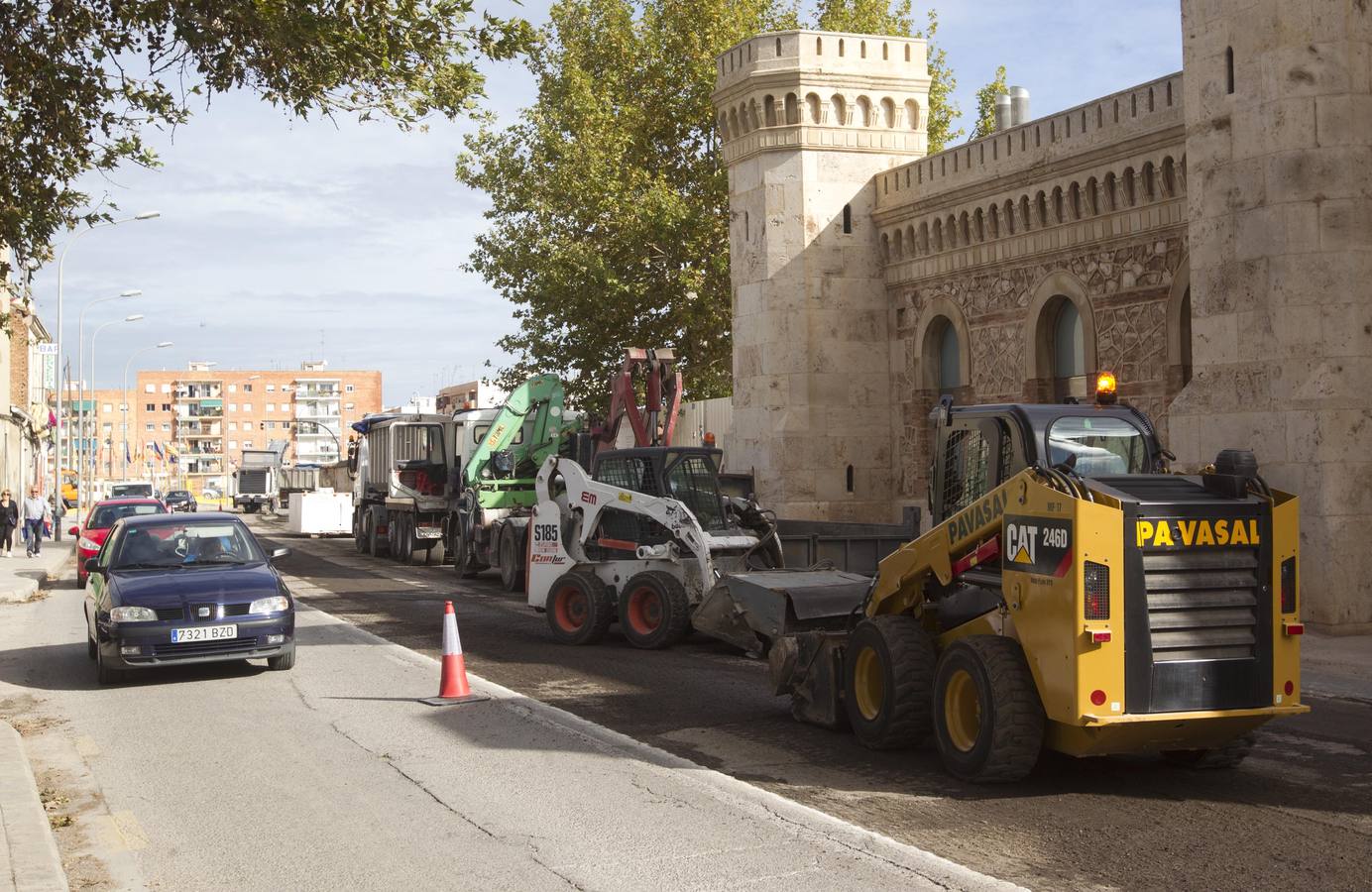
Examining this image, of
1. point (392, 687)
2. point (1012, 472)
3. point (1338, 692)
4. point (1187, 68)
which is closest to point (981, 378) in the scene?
point (1187, 68)

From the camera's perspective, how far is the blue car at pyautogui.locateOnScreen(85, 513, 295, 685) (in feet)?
39.9

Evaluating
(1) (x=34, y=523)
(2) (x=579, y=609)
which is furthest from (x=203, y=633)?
(1) (x=34, y=523)

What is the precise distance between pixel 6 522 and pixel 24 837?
31123mm

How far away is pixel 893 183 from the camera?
26.8 meters

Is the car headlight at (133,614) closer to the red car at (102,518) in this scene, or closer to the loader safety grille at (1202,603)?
the loader safety grille at (1202,603)

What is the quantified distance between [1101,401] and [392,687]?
6.43 metres

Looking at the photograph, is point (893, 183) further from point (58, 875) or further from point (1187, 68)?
point (58, 875)

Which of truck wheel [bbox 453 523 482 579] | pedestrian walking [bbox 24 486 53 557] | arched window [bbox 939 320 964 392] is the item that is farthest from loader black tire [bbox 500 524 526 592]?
pedestrian walking [bbox 24 486 53 557]

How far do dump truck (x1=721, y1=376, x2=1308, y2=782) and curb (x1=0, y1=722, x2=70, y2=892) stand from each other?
15.6 ft

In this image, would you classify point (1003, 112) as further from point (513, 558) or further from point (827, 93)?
point (513, 558)

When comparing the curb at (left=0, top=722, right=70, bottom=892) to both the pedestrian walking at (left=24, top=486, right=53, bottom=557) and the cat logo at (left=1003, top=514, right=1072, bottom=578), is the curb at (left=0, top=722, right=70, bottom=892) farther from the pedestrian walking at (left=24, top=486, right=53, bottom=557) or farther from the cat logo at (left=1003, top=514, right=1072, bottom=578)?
the pedestrian walking at (left=24, top=486, right=53, bottom=557)

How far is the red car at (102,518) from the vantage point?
24203mm

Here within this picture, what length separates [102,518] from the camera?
25.8 metres

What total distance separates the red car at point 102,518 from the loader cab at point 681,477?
11.9m
